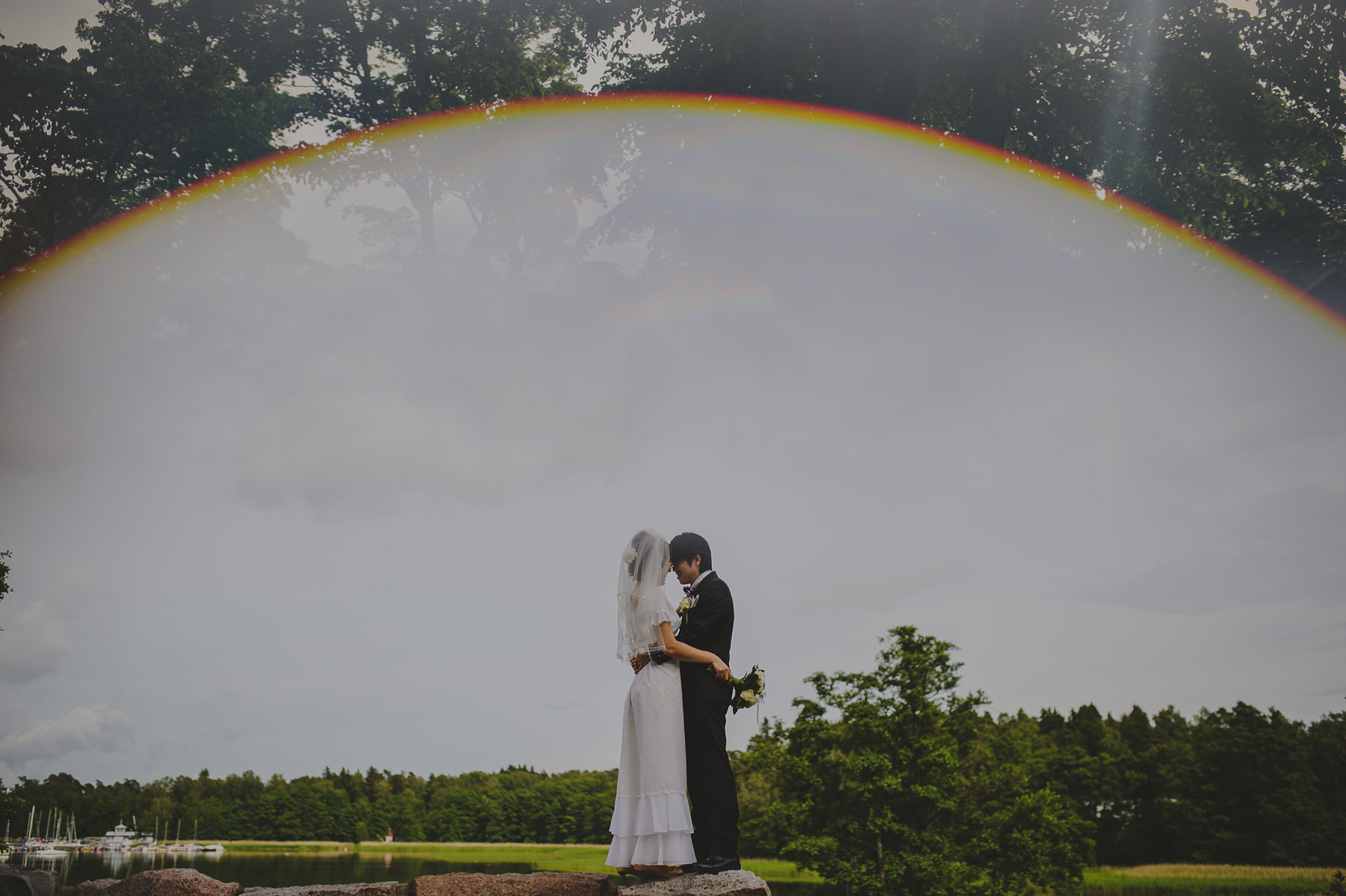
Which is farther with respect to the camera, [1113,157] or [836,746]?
[836,746]

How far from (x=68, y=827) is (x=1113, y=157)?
294 feet

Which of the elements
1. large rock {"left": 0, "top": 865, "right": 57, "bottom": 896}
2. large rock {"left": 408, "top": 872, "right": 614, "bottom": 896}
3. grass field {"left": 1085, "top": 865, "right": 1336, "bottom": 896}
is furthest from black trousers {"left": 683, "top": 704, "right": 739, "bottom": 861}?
grass field {"left": 1085, "top": 865, "right": 1336, "bottom": 896}

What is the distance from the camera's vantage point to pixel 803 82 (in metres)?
22.6

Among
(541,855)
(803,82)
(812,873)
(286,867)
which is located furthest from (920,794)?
(286,867)

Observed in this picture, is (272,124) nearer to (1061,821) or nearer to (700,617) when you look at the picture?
(700,617)

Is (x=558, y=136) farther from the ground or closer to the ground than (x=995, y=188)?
farther from the ground

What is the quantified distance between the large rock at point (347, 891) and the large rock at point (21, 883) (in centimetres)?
212

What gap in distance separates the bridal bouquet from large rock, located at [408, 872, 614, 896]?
1523mm

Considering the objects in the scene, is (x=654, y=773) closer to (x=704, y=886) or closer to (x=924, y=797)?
(x=704, y=886)

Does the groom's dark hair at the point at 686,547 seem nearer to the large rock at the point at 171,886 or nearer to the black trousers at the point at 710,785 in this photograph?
the black trousers at the point at 710,785

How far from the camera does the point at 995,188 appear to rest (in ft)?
75.5

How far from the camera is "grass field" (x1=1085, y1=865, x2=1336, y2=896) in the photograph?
3428cm

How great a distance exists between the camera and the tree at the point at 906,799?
77.5ft

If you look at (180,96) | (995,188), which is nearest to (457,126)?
(180,96)
